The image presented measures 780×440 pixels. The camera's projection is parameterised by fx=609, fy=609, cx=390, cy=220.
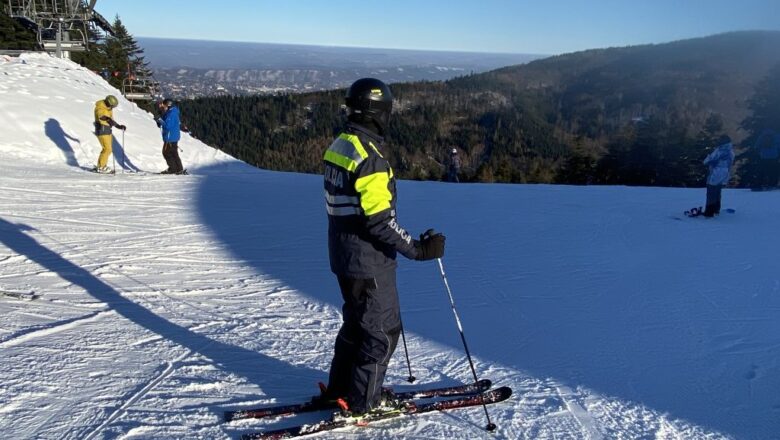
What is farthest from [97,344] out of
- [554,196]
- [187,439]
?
[554,196]

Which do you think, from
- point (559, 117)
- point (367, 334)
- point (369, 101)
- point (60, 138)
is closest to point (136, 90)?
point (60, 138)

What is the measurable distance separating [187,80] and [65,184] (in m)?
81.9

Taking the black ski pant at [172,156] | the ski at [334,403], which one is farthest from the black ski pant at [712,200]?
the black ski pant at [172,156]

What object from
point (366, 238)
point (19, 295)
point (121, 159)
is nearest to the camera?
point (366, 238)

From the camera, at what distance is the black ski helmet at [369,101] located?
117 inches

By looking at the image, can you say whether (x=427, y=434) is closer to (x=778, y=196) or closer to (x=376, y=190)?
(x=376, y=190)

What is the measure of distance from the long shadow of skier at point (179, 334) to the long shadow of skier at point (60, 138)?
8.20 meters

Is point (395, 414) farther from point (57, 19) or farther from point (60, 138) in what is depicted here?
point (57, 19)

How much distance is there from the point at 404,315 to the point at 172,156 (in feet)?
31.9

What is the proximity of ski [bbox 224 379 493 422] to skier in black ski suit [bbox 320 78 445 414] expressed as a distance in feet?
1.07

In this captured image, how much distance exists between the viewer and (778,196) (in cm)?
1271

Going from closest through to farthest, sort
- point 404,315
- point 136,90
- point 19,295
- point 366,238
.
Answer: point 366,238
point 19,295
point 404,315
point 136,90

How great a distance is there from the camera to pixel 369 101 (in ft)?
9.73

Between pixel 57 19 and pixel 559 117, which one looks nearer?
pixel 57 19
